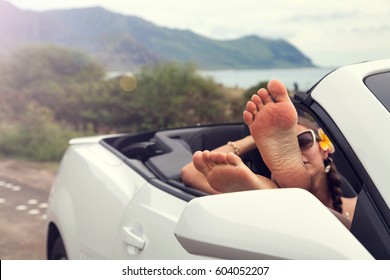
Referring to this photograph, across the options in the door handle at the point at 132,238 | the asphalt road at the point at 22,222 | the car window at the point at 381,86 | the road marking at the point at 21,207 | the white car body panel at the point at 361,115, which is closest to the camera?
the white car body panel at the point at 361,115

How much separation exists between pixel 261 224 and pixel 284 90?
21.4 inches

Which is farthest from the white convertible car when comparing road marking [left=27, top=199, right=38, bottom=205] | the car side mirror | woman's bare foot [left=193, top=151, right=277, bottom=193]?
road marking [left=27, top=199, right=38, bottom=205]

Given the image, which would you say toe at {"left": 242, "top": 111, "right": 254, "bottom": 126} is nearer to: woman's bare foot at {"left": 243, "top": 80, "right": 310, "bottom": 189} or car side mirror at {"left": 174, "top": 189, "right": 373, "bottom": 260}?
woman's bare foot at {"left": 243, "top": 80, "right": 310, "bottom": 189}

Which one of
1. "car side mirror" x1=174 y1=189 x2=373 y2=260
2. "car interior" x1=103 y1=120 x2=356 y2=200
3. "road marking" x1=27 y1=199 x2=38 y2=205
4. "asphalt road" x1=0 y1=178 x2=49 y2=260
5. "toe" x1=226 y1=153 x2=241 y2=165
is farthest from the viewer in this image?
"road marking" x1=27 y1=199 x2=38 y2=205

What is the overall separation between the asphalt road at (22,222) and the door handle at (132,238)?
2569mm

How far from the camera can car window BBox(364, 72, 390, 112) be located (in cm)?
153

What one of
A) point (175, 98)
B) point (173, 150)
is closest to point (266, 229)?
point (173, 150)

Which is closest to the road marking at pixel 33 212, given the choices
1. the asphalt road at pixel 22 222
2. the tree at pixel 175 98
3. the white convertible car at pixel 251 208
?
the asphalt road at pixel 22 222

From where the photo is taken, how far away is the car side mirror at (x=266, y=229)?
1258mm

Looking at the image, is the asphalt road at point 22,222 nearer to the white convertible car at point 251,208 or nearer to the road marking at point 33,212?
the road marking at point 33,212

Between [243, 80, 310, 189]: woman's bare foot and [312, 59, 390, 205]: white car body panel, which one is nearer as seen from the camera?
[312, 59, 390, 205]: white car body panel

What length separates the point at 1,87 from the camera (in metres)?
16.0

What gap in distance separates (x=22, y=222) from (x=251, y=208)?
4.56 meters
